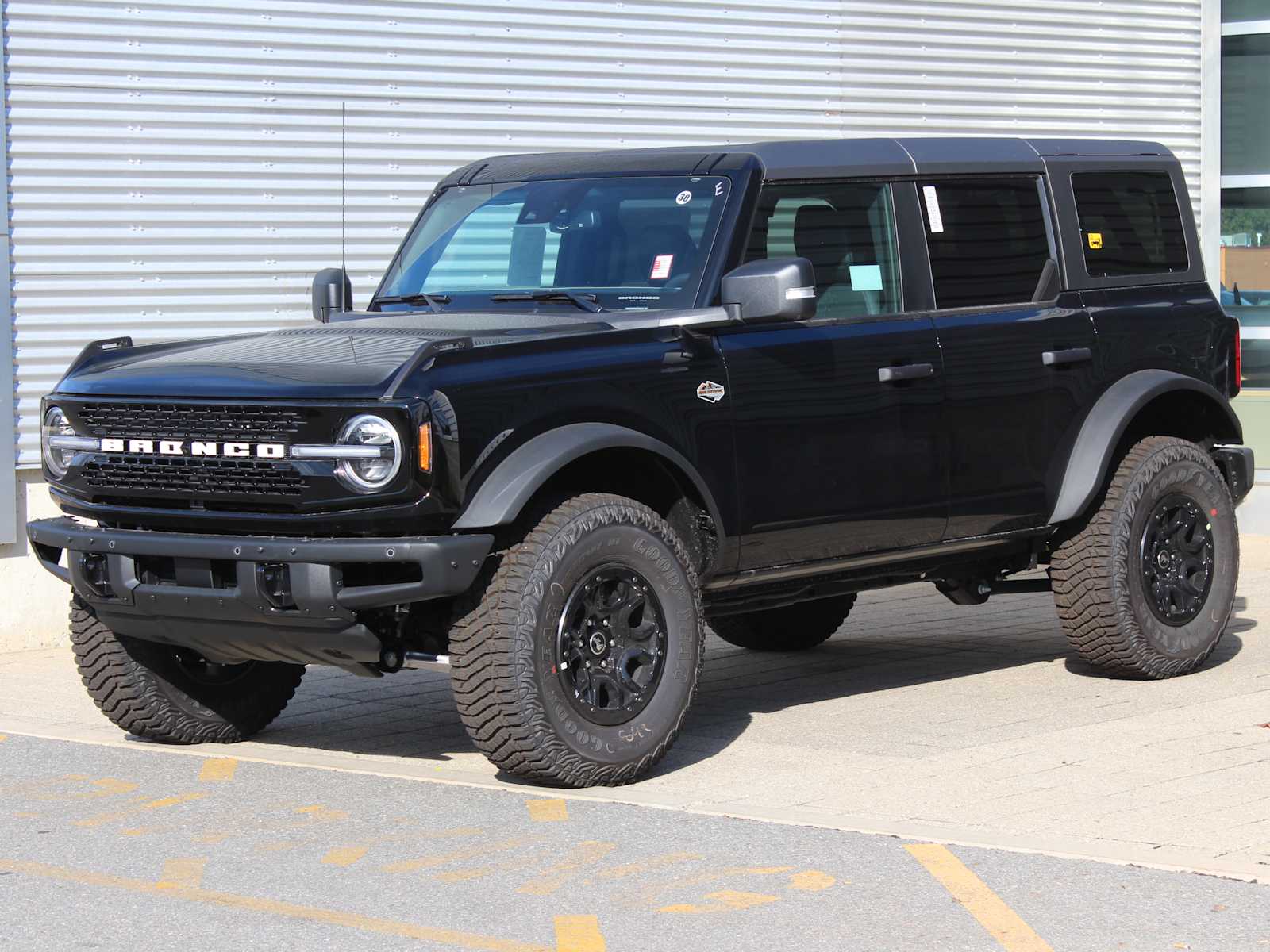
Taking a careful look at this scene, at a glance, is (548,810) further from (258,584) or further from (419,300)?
(419,300)

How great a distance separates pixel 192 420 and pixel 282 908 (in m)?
1.81

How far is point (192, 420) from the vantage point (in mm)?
6449

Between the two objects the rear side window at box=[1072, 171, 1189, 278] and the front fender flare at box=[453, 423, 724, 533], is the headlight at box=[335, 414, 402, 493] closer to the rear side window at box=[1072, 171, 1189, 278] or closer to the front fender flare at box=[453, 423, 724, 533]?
the front fender flare at box=[453, 423, 724, 533]

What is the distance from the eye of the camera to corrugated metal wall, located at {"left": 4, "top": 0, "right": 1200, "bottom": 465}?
1056 centimetres

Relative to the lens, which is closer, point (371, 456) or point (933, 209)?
point (371, 456)

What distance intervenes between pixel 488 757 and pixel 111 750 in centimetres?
179

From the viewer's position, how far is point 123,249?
10.7 metres

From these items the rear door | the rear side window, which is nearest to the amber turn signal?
the rear door

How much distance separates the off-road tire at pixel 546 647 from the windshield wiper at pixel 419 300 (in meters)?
1.28

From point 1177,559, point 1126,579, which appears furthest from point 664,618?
point 1177,559

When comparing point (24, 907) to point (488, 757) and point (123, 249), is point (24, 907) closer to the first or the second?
point (488, 757)

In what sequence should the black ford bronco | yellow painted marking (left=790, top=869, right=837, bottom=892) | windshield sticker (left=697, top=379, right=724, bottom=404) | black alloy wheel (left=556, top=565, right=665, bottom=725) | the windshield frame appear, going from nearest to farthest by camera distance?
1. yellow painted marking (left=790, top=869, right=837, bottom=892)
2. the black ford bronco
3. black alloy wheel (left=556, top=565, right=665, bottom=725)
4. windshield sticker (left=697, top=379, right=724, bottom=404)
5. the windshield frame

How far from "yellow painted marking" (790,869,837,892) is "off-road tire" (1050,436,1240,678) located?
3090 mm

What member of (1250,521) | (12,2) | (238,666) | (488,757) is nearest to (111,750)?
(238,666)
